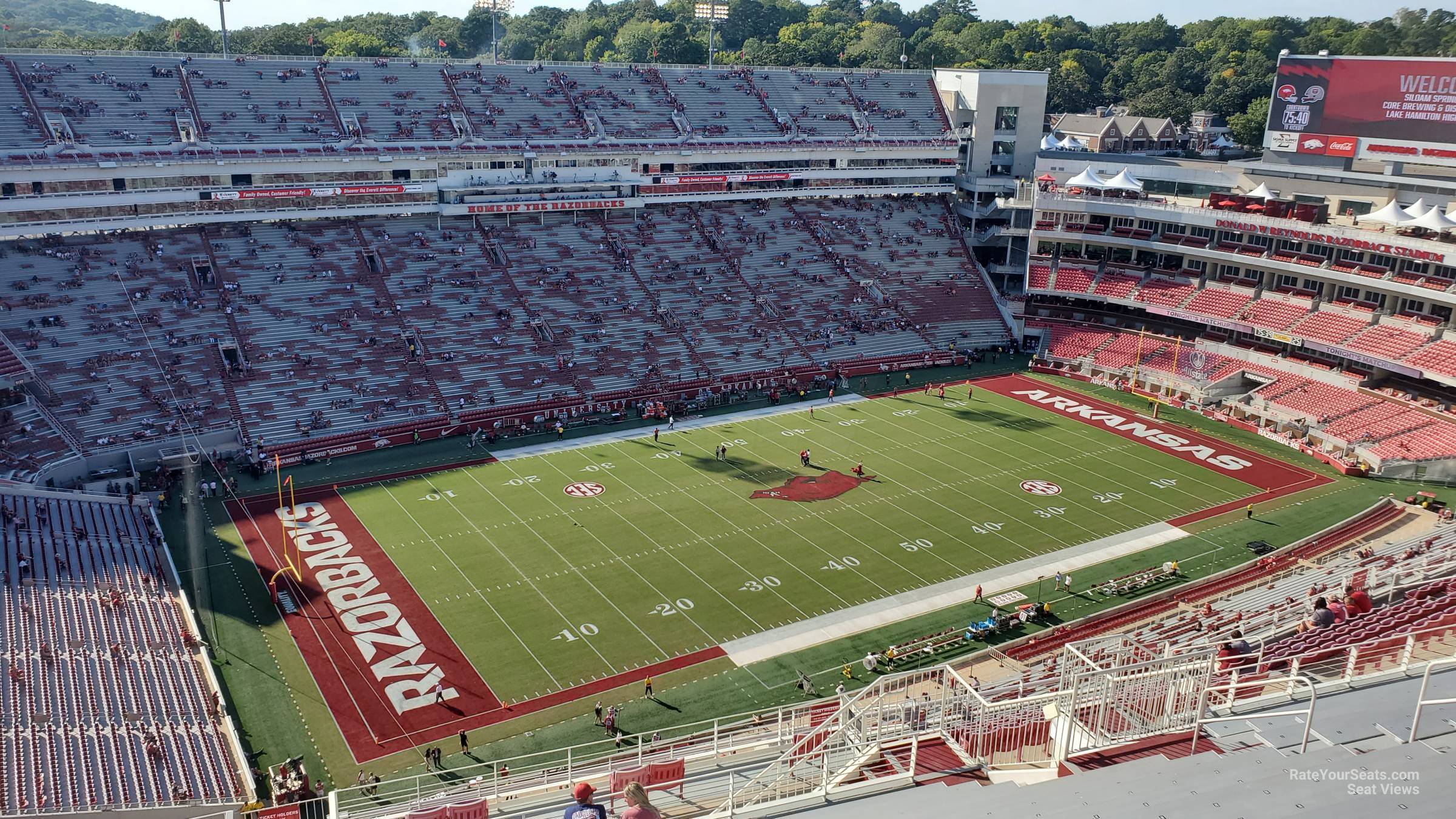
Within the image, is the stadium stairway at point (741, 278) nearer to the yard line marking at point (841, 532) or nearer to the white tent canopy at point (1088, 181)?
the yard line marking at point (841, 532)

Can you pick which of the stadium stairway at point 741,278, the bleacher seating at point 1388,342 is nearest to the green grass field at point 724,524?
the stadium stairway at point 741,278

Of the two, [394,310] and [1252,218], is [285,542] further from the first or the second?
[1252,218]

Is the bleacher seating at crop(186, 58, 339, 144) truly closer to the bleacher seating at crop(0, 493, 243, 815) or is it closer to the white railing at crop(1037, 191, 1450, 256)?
the bleacher seating at crop(0, 493, 243, 815)

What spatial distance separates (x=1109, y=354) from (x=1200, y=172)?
1227 centimetres

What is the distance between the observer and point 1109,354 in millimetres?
54250

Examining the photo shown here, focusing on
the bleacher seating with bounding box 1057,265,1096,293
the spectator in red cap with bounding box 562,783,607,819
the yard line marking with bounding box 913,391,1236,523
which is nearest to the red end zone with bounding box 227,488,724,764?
the spectator in red cap with bounding box 562,783,607,819

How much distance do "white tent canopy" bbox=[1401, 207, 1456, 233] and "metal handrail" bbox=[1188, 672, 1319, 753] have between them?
38.7m

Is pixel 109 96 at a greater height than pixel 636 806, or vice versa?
pixel 109 96

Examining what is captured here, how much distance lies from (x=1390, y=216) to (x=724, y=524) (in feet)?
107

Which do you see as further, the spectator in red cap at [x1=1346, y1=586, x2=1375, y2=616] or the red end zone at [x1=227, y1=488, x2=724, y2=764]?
the red end zone at [x1=227, y1=488, x2=724, y2=764]

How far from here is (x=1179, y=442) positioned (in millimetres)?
44469

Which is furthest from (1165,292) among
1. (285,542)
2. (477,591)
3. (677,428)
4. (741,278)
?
(285,542)

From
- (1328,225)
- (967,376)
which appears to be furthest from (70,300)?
(1328,225)

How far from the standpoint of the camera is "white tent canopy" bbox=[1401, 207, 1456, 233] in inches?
1704
